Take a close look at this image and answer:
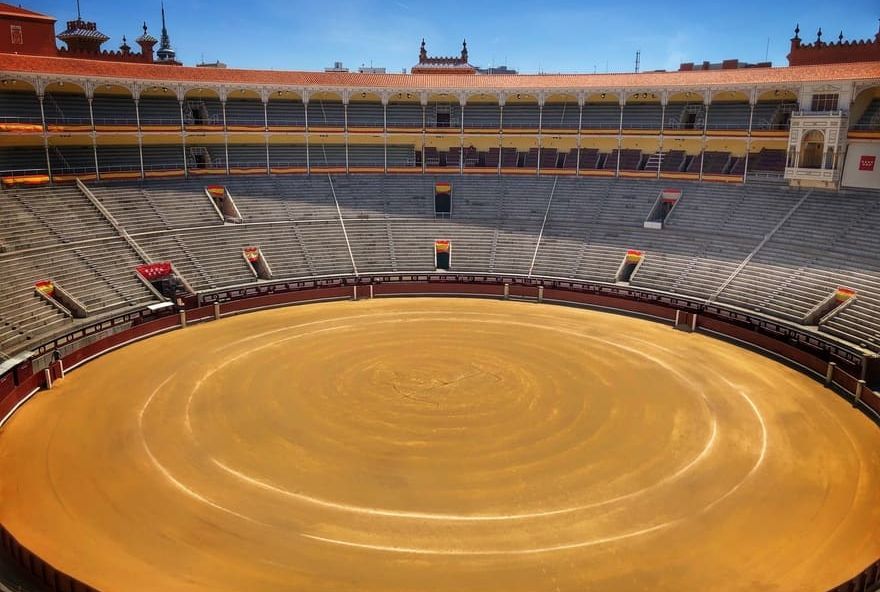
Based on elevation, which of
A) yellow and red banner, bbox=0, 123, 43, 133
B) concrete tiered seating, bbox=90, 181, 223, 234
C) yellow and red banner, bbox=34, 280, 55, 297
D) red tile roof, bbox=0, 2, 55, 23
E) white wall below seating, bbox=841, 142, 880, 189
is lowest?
yellow and red banner, bbox=34, 280, 55, 297

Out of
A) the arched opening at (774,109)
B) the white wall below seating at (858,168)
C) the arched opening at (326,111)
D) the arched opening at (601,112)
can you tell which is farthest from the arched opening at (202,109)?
the white wall below seating at (858,168)

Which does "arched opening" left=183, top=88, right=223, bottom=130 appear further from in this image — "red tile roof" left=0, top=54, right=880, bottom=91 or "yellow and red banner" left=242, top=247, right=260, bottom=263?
"yellow and red banner" left=242, top=247, right=260, bottom=263

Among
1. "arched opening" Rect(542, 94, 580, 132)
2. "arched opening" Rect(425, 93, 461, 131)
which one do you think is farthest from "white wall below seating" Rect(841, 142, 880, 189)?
"arched opening" Rect(425, 93, 461, 131)

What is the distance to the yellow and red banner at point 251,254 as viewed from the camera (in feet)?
129

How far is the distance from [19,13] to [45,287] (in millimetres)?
23702

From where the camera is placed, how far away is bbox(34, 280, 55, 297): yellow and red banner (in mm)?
30438

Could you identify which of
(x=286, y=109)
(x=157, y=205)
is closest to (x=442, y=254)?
(x=157, y=205)

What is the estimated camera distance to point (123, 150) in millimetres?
44375

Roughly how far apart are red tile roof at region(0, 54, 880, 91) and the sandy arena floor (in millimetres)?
21718

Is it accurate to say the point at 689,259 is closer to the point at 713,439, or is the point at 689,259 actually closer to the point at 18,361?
the point at 713,439

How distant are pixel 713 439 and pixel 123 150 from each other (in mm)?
41513

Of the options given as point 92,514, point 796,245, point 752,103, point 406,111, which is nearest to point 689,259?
point 796,245

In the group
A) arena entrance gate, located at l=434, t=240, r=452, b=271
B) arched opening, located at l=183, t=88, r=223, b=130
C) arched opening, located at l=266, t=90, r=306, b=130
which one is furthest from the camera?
arched opening, located at l=266, t=90, r=306, b=130

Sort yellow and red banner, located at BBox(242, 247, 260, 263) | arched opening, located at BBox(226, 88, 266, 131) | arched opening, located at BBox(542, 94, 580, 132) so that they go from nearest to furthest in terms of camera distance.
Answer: yellow and red banner, located at BBox(242, 247, 260, 263)
arched opening, located at BBox(226, 88, 266, 131)
arched opening, located at BBox(542, 94, 580, 132)
